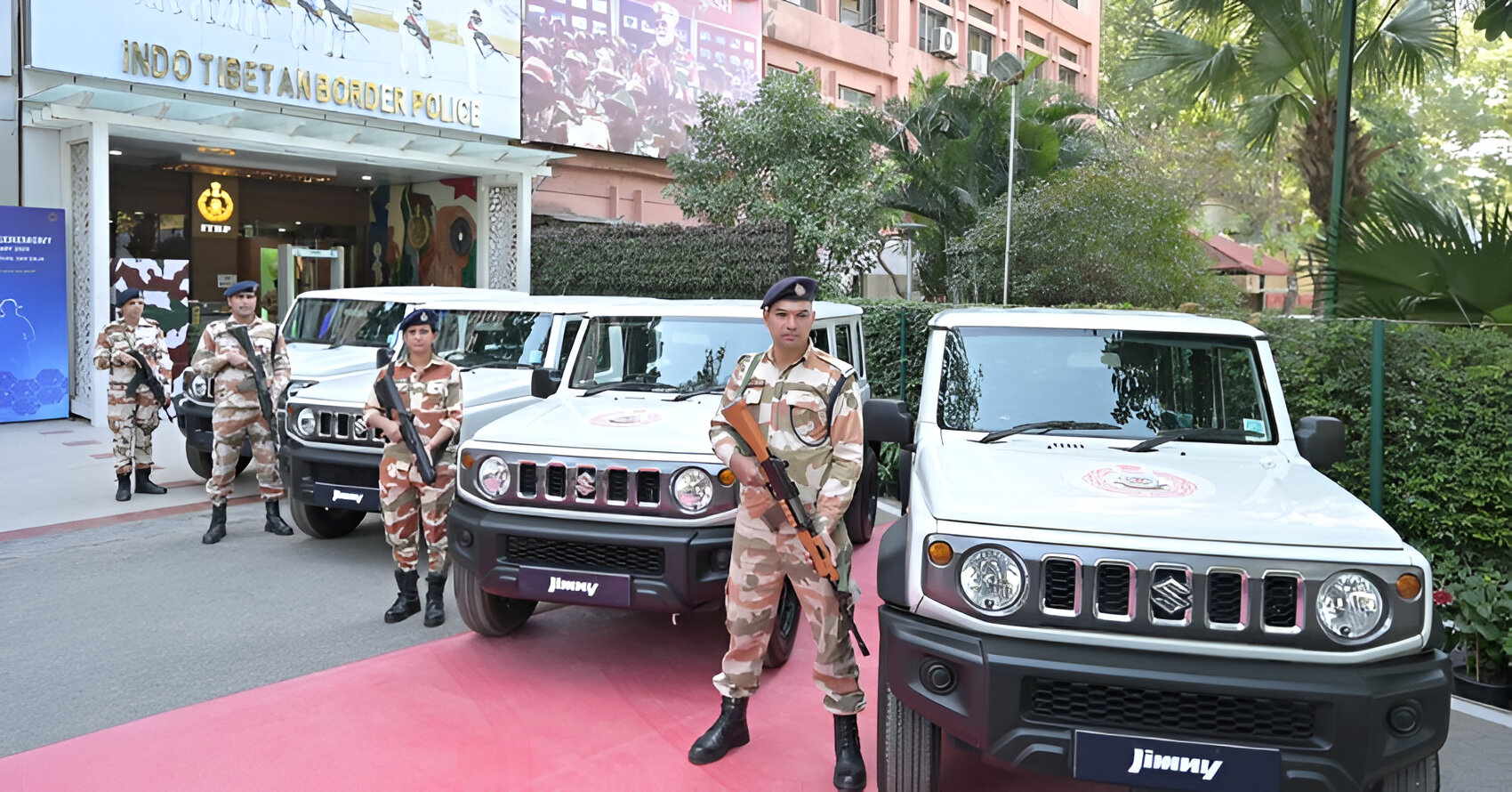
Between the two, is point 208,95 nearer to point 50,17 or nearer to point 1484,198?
point 50,17

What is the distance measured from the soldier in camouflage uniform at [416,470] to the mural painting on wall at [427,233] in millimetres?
14022

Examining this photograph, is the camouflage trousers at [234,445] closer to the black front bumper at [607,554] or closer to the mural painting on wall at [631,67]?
the black front bumper at [607,554]

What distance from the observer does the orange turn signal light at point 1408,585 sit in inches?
128

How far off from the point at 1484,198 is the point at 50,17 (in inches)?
617

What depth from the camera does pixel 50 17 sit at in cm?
1408

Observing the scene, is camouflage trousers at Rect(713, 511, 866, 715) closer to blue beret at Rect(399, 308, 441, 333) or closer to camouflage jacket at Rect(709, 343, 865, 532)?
camouflage jacket at Rect(709, 343, 865, 532)

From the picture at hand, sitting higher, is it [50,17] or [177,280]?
[50,17]

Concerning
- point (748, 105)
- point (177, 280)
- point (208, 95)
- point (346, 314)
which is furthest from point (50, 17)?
point (748, 105)

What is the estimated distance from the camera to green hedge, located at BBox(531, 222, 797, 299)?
16391 mm

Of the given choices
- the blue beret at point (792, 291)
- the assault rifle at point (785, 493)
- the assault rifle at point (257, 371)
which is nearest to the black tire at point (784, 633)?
the assault rifle at point (785, 493)

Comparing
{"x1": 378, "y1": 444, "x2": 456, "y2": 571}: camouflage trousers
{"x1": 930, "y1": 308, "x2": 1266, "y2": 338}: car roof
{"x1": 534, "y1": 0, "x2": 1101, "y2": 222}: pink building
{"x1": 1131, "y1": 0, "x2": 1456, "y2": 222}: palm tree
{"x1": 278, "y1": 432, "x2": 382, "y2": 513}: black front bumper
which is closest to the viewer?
{"x1": 930, "y1": 308, "x2": 1266, "y2": 338}: car roof

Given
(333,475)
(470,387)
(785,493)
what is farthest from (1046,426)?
(333,475)

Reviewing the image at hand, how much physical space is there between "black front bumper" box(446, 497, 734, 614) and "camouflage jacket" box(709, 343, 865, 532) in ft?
2.47

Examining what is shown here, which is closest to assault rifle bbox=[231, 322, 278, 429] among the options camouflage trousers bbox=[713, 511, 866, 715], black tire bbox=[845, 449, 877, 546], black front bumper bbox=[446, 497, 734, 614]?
black front bumper bbox=[446, 497, 734, 614]
